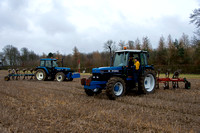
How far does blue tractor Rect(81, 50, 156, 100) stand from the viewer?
7559mm

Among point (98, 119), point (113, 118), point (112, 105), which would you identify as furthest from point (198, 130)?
point (112, 105)

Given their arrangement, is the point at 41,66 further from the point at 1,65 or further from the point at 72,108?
the point at 1,65

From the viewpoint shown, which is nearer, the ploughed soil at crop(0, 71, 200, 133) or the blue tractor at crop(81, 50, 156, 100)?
the ploughed soil at crop(0, 71, 200, 133)

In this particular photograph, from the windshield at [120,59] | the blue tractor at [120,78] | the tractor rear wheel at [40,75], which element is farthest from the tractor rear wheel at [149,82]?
the tractor rear wheel at [40,75]

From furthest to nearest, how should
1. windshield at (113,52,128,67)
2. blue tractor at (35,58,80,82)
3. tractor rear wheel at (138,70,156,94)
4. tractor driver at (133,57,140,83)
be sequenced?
1. blue tractor at (35,58,80,82)
2. tractor rear wheel at (138,70,156,94)
3. windshield at (113,52,128,67)
4. tractor driver at (133,57,140,83)

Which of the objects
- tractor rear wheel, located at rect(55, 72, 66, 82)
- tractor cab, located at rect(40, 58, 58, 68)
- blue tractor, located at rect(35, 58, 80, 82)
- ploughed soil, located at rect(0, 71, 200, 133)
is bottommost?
ploughed soil, located at rect(0, 71, 200, 133)

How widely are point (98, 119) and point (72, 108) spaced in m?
1.39

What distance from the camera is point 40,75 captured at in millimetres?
17453

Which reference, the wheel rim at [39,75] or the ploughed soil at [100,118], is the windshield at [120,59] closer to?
the ploughed soil at [100,118]

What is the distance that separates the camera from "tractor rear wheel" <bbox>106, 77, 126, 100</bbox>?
23.5ft

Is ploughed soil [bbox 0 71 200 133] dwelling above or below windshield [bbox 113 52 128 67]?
below

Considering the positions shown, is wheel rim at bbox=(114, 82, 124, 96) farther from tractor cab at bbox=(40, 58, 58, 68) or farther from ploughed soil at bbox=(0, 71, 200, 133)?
tractor cab at bbox=(40, 58, 58, 68)

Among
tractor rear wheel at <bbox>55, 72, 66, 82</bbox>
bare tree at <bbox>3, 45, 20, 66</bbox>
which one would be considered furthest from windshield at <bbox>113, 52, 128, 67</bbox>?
bare tree at <bbox>3, 45, 20, 66</bbox>

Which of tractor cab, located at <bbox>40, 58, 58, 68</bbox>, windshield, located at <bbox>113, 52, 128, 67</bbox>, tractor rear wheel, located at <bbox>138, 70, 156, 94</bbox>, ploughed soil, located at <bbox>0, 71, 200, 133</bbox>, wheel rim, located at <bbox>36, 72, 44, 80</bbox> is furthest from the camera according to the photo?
wheel rim, located at <bbox>36, 72, 44, 80</bbox>
